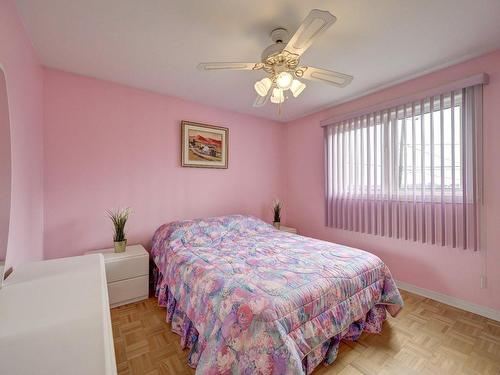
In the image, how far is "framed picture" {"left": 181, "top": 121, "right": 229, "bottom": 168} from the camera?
3.02m

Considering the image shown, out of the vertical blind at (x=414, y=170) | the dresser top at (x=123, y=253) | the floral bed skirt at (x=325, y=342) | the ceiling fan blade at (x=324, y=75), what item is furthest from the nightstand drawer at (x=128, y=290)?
the vertical blind at (x=414, y=170)

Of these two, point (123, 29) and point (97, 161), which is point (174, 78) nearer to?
point (123, 29)

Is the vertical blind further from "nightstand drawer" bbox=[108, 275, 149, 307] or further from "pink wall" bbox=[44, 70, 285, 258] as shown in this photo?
"nightstand drawer" bbox=[108, 275, 149, 307]

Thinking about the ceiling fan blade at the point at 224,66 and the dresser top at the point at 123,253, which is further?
the dresser top at the point at 123,253

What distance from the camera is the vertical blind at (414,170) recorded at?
2078 mm

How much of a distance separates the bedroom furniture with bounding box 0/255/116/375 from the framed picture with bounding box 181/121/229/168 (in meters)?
1.95

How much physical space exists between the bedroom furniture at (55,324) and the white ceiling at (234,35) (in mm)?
1706

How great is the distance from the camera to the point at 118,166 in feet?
8.47

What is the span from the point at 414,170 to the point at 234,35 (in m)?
2.26

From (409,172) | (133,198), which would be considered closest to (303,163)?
(409,172)

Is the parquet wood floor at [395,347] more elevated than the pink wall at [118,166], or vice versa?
the pink wall at [118,166]

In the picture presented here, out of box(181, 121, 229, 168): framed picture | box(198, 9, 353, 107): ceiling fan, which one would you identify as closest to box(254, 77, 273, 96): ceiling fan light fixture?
box(198, 9, 353, 107): ceiling fan

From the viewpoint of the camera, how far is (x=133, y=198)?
267cm

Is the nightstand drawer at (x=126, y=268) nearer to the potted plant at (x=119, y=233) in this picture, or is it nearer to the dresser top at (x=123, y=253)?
the dresser top at (x=123, y=253)
